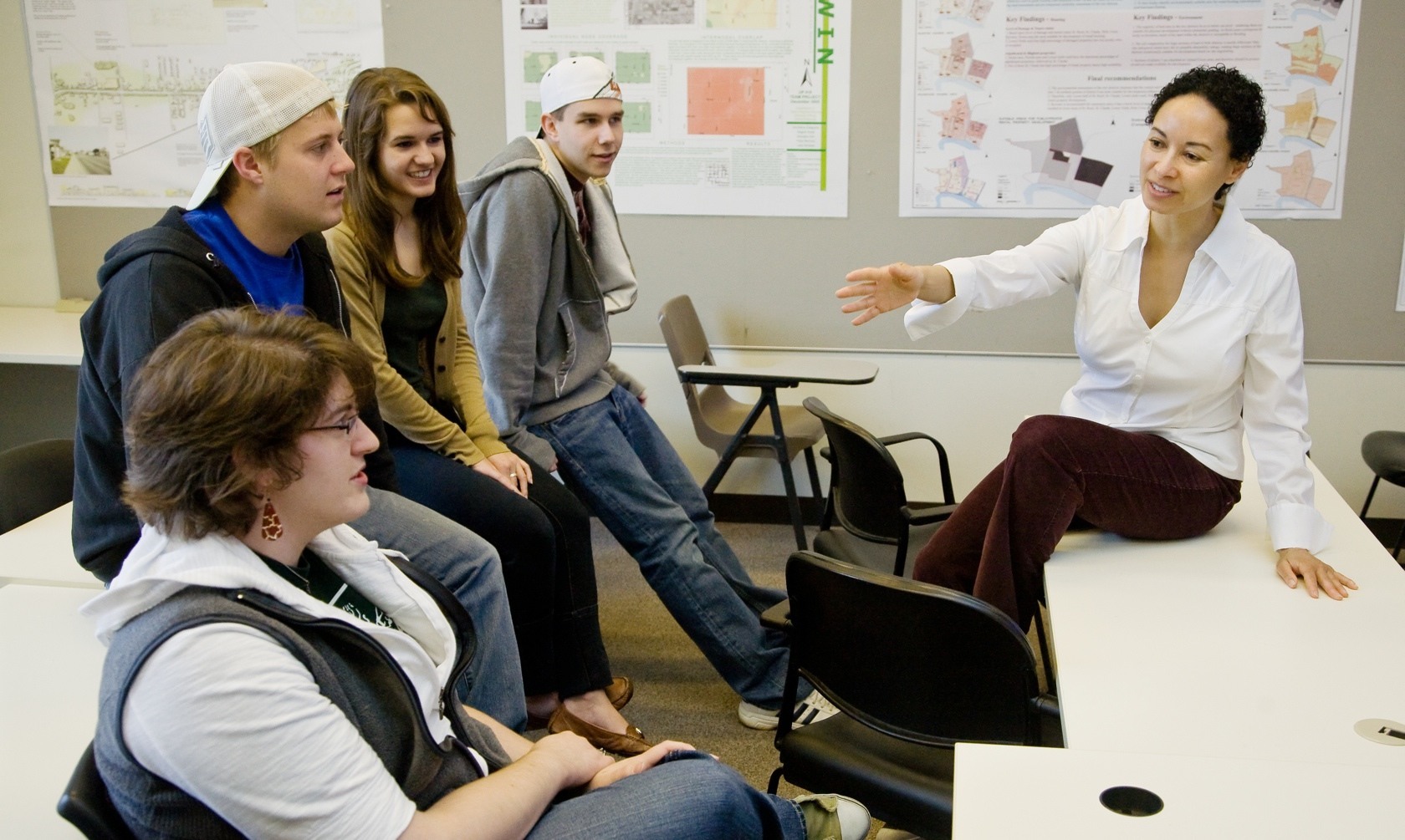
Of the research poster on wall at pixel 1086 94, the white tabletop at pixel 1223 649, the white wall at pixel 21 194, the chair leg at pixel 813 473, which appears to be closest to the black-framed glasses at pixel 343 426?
the white tabletop at pixel 1223 649

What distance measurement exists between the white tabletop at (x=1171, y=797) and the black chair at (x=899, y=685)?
0.30 metres

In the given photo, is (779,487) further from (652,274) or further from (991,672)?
(991,672)

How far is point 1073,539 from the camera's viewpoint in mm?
2188

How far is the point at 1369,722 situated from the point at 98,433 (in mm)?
1813

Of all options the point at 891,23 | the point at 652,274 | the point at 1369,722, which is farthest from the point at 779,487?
the point at 1369,722

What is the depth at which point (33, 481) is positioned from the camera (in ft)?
7.68

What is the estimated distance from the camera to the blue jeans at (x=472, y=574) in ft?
6.97

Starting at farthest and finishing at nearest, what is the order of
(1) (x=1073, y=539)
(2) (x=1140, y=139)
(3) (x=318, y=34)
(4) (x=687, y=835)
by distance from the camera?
(3) (x=318, y=34)
(2) (x=1140, y=139)
(1) (x=1073, y=539)
(4) (x=687, y=835)

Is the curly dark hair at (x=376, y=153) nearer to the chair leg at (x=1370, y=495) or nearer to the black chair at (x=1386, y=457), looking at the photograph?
the black chair at (x=1386, y=457)

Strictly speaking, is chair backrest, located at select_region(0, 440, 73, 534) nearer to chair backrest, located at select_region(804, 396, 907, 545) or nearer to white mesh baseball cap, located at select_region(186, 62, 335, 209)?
white mesh baseball cap, located at select_region(186, 62, 335, 209)

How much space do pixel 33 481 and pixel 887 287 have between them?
1734mm

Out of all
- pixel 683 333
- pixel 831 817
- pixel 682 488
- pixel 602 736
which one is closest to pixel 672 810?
pixel 831 817

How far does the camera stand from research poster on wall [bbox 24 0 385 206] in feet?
13.2

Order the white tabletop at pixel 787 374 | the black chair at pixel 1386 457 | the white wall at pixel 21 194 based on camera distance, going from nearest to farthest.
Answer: the black chair at pixel 1386 457, the white tabletop at pixel 787 374, the white wall at pixel 21 194
